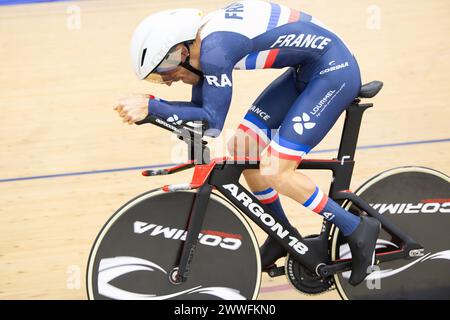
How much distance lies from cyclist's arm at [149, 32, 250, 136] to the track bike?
0.28 ft

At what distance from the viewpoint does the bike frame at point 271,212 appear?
3.29 metres

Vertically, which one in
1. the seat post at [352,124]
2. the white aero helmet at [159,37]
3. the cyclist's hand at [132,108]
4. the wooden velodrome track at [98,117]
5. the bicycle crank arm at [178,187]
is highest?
the white aero helmet at [159,37]

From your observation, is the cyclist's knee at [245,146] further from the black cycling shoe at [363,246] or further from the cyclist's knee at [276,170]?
the black cycling shoe at [363,246]

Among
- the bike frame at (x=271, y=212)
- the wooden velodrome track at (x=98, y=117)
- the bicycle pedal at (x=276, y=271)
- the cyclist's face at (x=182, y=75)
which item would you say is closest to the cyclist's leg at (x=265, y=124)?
the bike frame at (x=271, y=212)

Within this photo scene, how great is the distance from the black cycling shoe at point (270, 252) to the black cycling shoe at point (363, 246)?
30 cm

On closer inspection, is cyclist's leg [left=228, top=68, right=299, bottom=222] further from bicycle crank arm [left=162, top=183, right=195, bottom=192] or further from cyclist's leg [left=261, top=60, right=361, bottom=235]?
bicycle crank arm [left=162, top=183, right=195, bottom=192]

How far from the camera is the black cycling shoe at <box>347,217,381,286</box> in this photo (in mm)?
3451

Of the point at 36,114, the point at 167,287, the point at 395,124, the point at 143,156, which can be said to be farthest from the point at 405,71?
the point at 167,287

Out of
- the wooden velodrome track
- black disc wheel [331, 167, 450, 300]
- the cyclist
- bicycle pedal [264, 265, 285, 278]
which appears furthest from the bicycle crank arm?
the wooden velodrome track

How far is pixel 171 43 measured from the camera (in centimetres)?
310
